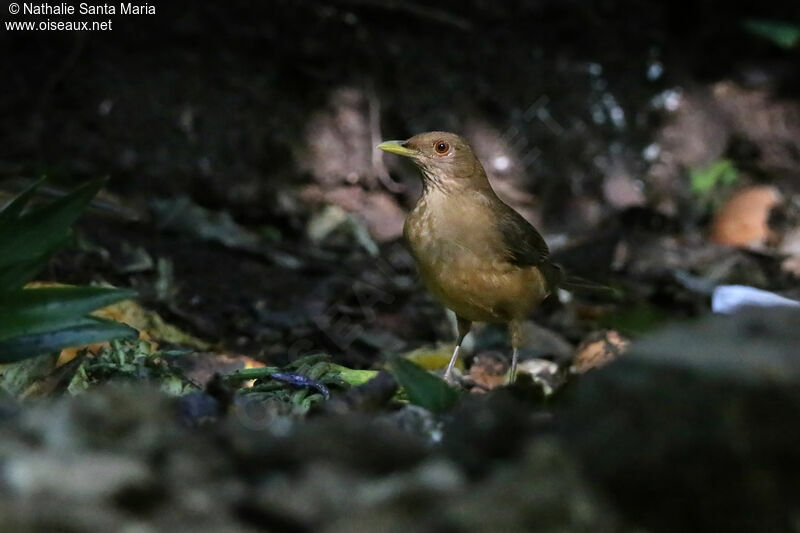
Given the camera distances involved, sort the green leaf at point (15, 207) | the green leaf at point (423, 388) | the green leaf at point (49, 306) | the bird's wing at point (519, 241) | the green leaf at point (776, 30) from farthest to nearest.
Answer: the green leaf at point (776, 30)
the bird's wing at point (519, 241)
the green leaf at point (15, 207)
the green leaf at point (49, 306)
the green leaf at point (423, 388)

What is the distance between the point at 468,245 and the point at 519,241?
0.35 metres

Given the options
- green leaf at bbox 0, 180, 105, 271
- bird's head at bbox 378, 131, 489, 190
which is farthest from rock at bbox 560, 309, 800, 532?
bird's head at bbox 378, 131, 489, 190

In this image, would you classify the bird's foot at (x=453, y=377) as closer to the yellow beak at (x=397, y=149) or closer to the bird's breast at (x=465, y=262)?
the bird's breast at (x=465, y=262)

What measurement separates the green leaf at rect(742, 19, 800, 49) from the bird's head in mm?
3894

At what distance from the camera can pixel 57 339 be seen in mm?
3141

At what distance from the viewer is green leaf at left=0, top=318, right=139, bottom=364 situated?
122 inches

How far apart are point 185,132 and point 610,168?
337cm

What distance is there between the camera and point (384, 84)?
25.8ft

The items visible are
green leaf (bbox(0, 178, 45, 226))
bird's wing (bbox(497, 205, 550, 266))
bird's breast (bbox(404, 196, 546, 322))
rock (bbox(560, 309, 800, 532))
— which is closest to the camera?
rock (bbox(560, 309, 800, 532))

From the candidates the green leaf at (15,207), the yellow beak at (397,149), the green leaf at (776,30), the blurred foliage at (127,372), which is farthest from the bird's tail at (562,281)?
the green leaf at (776,30)

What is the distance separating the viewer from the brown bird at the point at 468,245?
488 centimetres

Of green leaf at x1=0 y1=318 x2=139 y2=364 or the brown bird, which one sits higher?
green leaf at x1=0 y1=318 x2=139 y2=364

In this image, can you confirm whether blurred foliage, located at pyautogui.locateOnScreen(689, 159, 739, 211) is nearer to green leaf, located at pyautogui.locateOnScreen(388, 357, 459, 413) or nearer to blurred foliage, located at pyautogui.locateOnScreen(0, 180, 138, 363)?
blurred foliage, located at pyautogui.locateOnScreen(0, 180, 138, 363)

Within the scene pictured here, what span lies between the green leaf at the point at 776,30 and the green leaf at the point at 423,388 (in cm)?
642
